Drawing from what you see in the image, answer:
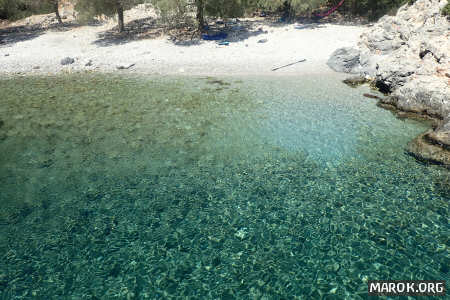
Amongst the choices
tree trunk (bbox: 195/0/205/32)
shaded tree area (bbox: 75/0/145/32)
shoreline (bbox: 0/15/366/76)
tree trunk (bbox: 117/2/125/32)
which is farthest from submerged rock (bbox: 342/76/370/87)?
tree trunk (bbox: 117/2/125/32)

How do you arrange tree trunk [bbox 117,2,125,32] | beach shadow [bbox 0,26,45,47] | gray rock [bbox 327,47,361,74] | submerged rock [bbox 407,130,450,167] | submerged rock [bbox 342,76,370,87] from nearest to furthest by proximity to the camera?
submerged rock [bbox 407,130,450,167] < submerged rock [bbox 342,76,370,87] < gray rock [bbox 327,47,361,74] < tree trunk [bbox 117,2,125,32] < beach shadow [bbox 0,26,45,47]

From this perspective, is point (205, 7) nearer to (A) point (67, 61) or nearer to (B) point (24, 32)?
(A) point (67, 61)

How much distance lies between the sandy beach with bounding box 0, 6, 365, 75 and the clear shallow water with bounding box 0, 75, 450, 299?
381 inches

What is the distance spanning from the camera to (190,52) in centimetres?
2969

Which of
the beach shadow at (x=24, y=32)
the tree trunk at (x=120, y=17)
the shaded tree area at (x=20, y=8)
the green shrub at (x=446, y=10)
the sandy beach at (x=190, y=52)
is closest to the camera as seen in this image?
the green shrub at (x=446, y=10)

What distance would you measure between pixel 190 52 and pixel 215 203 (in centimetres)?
2310

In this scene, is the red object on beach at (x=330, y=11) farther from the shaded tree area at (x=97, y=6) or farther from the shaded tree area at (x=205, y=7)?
the shaded tree area at (x=97, y=6)

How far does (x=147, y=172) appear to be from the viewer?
12.4 meters

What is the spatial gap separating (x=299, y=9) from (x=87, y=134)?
1152 inches

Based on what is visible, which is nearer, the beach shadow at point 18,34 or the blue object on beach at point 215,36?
the blue object on beach at point 215,36

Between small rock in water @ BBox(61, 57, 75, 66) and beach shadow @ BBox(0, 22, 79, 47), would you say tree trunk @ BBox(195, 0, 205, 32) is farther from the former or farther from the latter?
beach shadow @ BBox(0, 22, 79, 47)

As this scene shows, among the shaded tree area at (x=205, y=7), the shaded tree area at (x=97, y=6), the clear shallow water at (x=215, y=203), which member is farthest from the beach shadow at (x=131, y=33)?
the clear shallow water at (x=215, y=203)

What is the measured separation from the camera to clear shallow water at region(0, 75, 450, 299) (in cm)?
769

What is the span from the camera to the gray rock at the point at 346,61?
25.4 m
